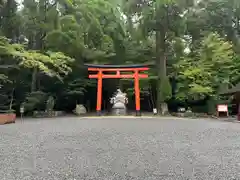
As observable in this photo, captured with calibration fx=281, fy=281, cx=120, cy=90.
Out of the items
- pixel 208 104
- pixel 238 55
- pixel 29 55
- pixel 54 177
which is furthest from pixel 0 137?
pixel 238 55

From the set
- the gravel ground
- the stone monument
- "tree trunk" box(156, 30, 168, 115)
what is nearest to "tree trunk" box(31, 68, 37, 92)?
the stone monument

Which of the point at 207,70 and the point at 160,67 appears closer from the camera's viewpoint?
the point at 207,70

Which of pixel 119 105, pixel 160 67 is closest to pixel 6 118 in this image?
pixel 119 105

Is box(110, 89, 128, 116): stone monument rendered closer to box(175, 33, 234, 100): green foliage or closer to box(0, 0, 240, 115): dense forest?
box(0, 0, 240, 115): dense forest

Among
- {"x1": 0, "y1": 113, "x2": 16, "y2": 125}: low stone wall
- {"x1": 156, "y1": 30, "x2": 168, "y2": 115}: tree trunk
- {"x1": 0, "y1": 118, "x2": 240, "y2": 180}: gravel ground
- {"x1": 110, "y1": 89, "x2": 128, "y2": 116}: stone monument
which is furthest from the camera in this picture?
{"x1": 156, "y1": 30, "x2": 168, "y2": 115}: tree trunk

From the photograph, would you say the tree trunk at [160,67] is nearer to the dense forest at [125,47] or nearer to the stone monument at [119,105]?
the dense forest at [125,47]

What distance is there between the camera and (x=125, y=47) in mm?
16219

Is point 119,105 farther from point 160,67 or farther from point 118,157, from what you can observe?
point 118,157

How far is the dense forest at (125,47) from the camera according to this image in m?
13.7

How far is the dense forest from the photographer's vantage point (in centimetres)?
1366

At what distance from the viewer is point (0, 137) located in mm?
5566

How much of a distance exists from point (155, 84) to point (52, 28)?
20.5 feet

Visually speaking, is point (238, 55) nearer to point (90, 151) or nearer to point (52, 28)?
point (52, 28)

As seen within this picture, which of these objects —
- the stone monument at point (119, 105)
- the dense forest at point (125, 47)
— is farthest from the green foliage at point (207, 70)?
the stone monument at point (119, 105)
